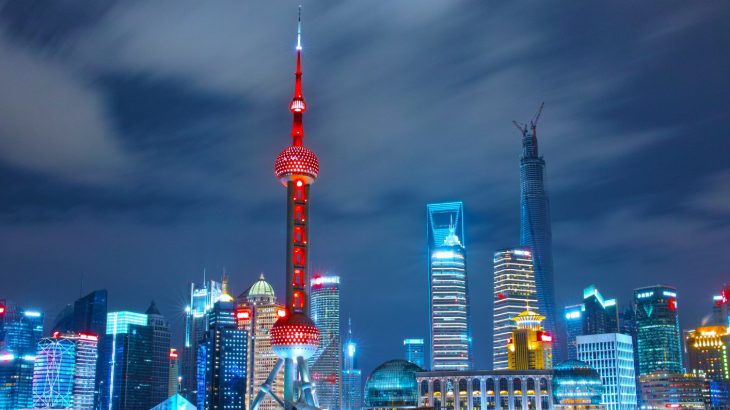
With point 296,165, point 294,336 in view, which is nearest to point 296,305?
point 294,336

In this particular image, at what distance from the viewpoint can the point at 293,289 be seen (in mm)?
172250

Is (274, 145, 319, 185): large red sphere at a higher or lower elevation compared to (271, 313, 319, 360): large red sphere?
higher

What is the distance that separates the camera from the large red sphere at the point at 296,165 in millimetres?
180863

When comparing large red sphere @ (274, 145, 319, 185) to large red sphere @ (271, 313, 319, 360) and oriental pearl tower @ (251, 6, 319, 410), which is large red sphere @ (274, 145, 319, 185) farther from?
large red sphere @ (271, 313, 319, 360)

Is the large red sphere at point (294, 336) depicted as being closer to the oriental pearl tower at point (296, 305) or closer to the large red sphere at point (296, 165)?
the oriental pearl tower at point (296, 305)

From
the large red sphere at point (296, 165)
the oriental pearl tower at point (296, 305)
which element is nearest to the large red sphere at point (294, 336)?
the oriental pearl tower at point (296, 305)

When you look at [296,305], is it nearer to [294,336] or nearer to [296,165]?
[294,336]

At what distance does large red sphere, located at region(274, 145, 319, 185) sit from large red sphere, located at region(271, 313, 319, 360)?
98.3 ft

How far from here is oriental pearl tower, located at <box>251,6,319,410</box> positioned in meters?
172

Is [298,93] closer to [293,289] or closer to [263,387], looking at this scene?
[293,289]

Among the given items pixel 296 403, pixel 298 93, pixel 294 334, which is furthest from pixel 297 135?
pixel 296 403

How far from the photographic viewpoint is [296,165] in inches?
7111

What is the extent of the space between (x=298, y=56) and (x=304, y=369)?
70.2 metres

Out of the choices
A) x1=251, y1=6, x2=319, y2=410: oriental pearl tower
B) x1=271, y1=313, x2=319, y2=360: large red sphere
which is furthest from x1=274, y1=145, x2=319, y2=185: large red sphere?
x1=271, y1=313, x2=319, y2=360: large red sphere
